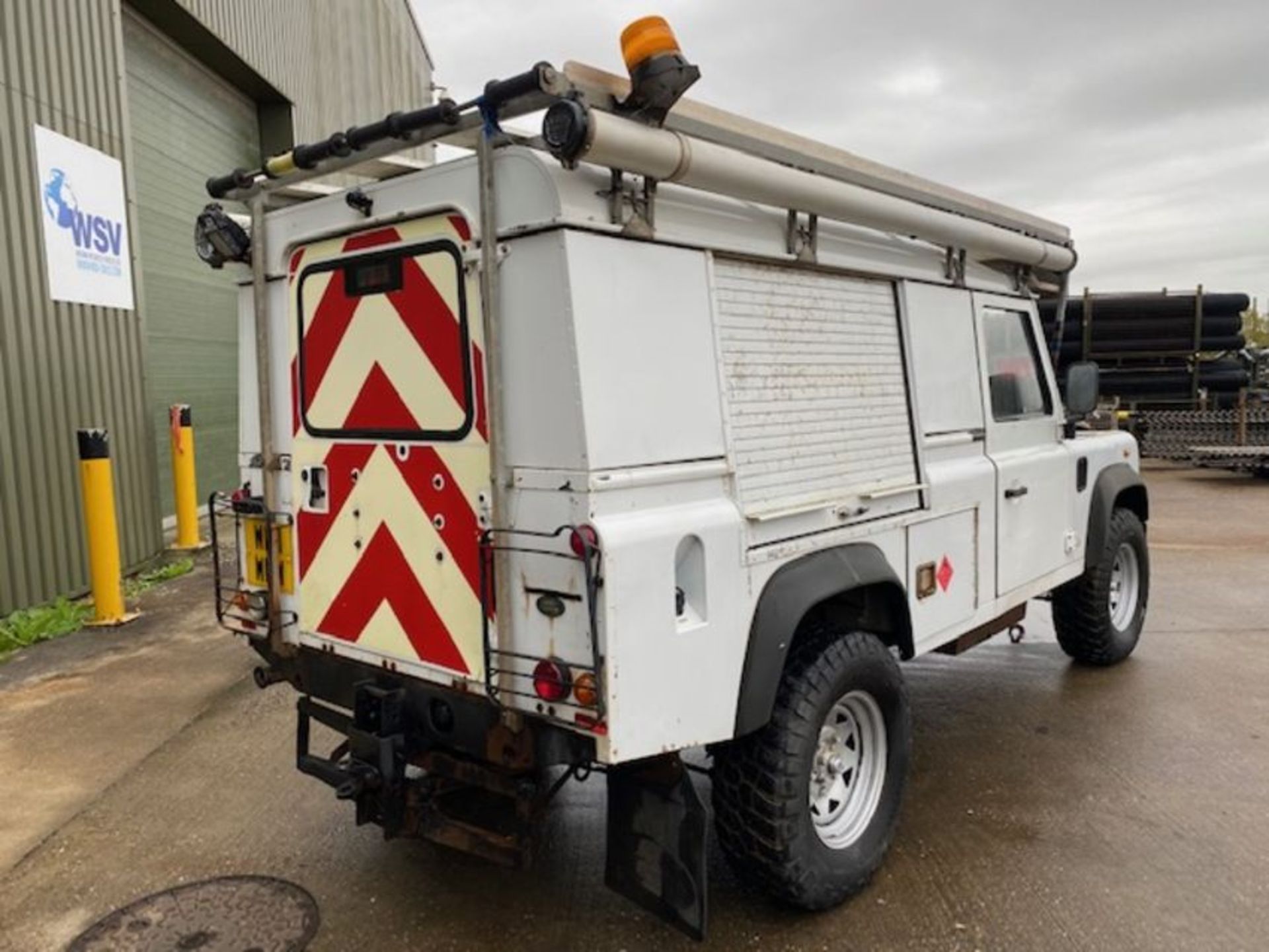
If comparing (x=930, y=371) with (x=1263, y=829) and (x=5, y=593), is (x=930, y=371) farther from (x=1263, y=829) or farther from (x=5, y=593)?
(x=5, y=593)

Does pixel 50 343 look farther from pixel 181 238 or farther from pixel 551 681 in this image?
pixel 551 681

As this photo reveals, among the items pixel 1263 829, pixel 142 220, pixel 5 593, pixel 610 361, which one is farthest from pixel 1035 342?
pixel 142 220

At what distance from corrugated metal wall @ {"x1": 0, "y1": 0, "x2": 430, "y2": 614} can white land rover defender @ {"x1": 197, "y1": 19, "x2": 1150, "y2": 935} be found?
4.09 metres

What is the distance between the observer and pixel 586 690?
2506 mm

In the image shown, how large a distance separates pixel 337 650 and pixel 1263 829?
11.4ft

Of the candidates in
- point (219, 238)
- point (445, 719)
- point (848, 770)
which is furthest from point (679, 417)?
point (219, 238)

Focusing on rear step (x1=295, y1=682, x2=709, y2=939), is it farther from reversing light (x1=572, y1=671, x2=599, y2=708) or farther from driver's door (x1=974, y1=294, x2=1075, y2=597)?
driver's door (x1=974, y1=294, x2=1075, y2=597)

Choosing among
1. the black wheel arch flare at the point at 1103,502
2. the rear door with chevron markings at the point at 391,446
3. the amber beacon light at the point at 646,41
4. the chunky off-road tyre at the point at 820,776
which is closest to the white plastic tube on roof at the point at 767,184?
the amber beacon light at the point at 646,41

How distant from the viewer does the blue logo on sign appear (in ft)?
23.6

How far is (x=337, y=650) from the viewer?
129 inches

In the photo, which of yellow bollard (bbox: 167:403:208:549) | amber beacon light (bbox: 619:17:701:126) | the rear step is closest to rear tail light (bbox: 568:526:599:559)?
the rear step

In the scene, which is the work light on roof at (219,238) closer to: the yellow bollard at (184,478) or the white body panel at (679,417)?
the white body panel at (679,417)

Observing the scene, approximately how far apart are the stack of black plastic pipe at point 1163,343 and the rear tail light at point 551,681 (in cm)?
1479

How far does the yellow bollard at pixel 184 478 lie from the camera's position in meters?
9.15
